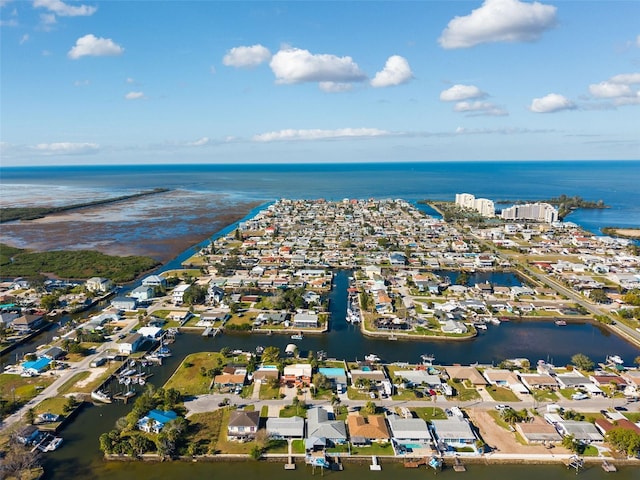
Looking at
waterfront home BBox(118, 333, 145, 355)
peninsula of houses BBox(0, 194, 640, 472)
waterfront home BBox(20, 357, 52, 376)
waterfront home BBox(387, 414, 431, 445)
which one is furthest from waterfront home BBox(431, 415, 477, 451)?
waterfront home BBox(20, 357, 52, 376)

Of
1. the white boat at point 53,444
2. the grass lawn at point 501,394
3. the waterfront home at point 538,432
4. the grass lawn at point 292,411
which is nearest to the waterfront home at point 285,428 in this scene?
the grass lawn at point 292,411

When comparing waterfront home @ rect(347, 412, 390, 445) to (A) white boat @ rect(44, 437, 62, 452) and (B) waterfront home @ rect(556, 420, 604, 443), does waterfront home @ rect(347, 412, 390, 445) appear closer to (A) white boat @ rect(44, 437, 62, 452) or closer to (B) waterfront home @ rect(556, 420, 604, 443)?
(B) waterfront home @ rect(556, 420, 604, 443)

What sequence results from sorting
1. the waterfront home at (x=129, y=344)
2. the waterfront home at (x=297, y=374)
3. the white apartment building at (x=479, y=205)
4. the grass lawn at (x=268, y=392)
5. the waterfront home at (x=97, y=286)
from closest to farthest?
1. the grass lawn at (x=268, y=392)
2. the waterfront home at (x=297, y=374)
3. the waterfront home at (x=129, y=344)
4. the waterfront home at (x=97, y=286)
5. the white apartment building at (x=479, y=205)

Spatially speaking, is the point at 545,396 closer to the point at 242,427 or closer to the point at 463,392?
the point at 463,392

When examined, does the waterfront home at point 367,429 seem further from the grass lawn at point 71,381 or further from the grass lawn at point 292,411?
the grass lawn at point 71,381

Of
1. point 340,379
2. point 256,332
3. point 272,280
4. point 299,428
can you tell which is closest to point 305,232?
point 272,280

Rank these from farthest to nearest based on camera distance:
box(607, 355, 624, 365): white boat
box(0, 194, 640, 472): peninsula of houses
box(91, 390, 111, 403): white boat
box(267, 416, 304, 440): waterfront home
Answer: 1. box(607, 355, 624, 365): white boat
2. box(91, 390, 111, 403): white boat
3. box(0, 194, 640, 472): peninsula of houses
4. box(267, 416, 304, 440): waterfront home

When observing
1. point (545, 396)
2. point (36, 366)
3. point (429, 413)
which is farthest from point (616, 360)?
point (36, 366)
